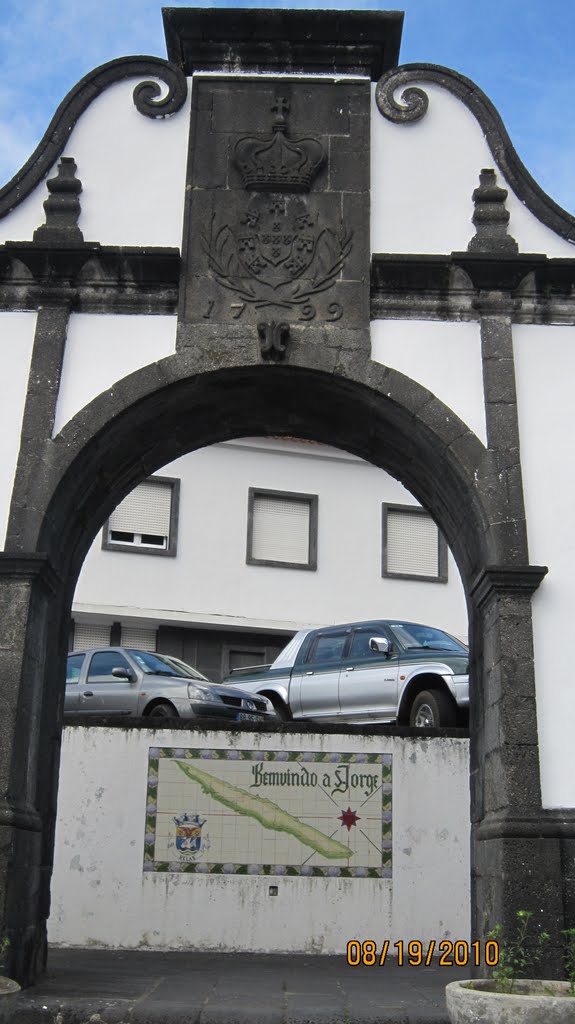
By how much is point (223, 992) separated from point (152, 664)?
6.54 m

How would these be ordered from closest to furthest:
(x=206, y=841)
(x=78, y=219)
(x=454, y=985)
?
(x=454, y=985) < (x=78, y=219) < (x=206, y=841)

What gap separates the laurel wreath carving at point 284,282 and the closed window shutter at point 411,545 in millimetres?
13871

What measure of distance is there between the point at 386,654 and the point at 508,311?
5572 mm

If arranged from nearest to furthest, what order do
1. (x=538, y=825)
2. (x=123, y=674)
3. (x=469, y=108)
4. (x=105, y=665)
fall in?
(x=538, y=825) → (x=469, y=108) → (x=123, y=674) → (x=105, y=665)

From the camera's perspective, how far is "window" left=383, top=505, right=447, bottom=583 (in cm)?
2205

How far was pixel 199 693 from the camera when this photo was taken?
43.8ft

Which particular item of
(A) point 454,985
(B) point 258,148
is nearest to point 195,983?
(A) point 454,985

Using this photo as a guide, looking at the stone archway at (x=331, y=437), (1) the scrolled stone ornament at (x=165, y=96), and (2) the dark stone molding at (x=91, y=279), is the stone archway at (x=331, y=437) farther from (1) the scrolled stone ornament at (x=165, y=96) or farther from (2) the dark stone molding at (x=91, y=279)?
(1) the scrolled stone ornament at (x=165, y=96)

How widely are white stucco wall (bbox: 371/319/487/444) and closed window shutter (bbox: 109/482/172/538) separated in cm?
1281

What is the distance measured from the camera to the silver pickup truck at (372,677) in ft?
40.7

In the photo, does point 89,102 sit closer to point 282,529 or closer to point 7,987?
point 7,987

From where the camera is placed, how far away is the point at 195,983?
7996mm

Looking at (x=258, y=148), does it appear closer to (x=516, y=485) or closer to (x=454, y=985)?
(x=516, y=485)
